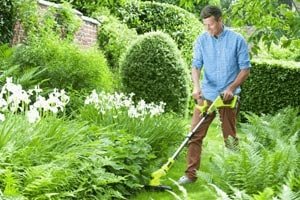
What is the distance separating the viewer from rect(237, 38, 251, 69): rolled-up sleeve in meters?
6.75

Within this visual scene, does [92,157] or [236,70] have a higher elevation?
[236,70]

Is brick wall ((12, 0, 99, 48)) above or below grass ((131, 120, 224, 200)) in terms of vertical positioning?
above

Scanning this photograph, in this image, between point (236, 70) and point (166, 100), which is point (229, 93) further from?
point (166, 100)

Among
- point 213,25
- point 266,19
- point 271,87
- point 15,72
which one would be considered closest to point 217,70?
point 213,25

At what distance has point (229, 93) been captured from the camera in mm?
6574

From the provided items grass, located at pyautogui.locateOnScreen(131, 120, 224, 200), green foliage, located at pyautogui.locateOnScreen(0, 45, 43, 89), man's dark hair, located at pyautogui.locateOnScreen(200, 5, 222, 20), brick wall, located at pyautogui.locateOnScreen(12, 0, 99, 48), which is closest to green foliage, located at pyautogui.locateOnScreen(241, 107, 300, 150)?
grass, located at pyautogui.locateOnScreen(131, 120, 224, 200)

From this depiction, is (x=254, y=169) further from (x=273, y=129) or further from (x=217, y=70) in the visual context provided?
(x=273, y=129)

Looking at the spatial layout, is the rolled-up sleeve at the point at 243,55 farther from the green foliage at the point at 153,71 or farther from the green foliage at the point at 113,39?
the green foliage at the point at 113,39

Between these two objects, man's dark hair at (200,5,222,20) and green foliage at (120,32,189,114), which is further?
green foliage at (120,32,189,114)

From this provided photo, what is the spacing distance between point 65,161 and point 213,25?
7.86ft

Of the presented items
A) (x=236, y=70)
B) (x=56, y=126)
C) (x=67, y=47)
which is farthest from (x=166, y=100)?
(x=56, y=126)

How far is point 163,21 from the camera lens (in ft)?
56.6

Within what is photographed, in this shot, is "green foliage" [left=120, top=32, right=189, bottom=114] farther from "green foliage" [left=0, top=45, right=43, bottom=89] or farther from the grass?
the grass

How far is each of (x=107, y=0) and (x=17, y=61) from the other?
77.4 inches
